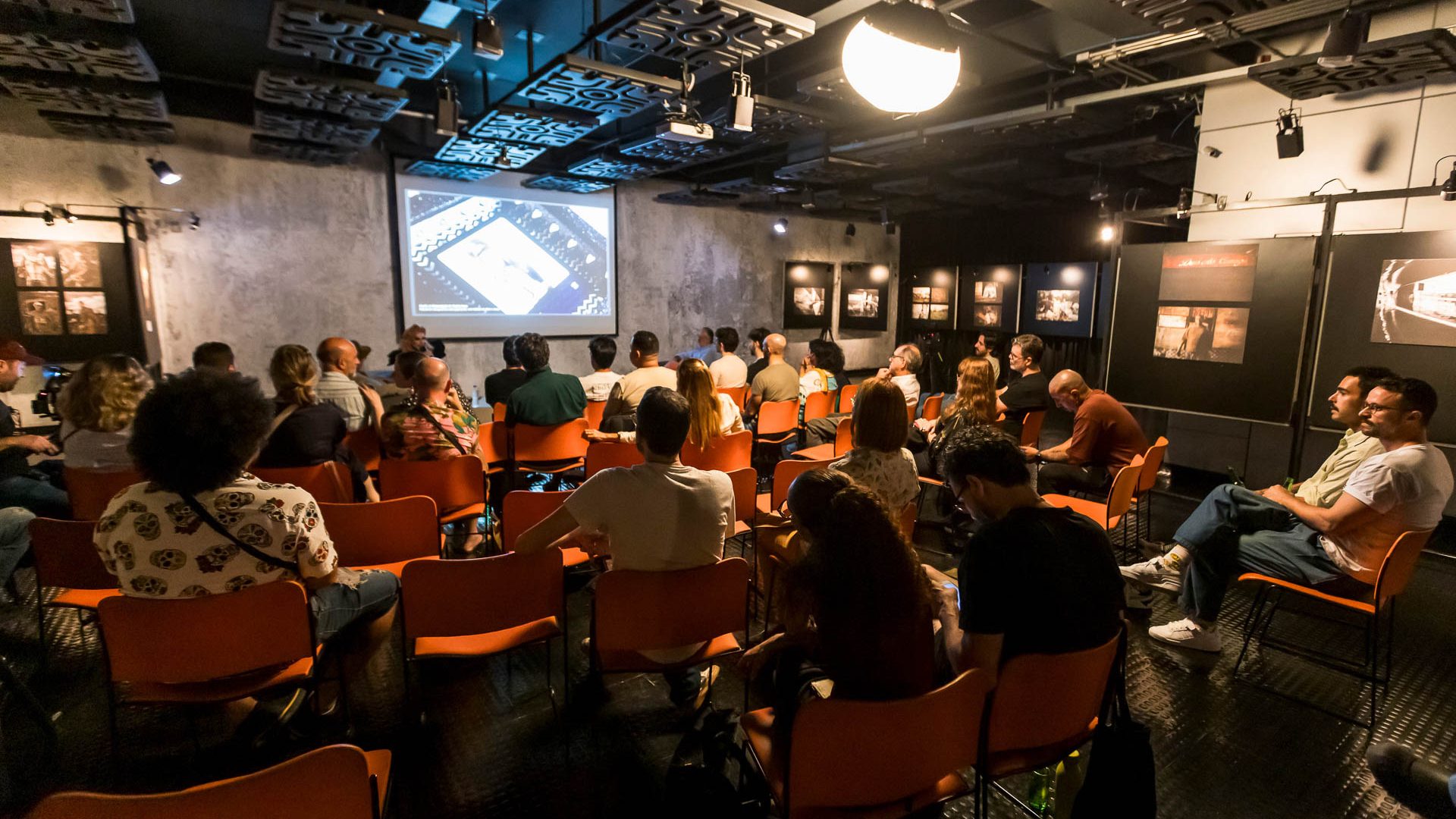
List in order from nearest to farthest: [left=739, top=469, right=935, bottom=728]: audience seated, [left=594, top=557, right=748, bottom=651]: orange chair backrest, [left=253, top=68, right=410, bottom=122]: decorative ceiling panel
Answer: [left=739, top=469, right=935, bottom=728]: audience seated, [left=594, top=557, right=748, bottom=651]: orange chair backrest, [left=253, top=68, right=410, bottom=122]: decorative ceiling panel

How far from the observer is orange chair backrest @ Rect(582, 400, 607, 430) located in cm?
540

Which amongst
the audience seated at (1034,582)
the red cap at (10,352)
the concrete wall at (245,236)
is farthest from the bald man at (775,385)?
the red cap at (10,352)

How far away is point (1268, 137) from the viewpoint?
561 cm

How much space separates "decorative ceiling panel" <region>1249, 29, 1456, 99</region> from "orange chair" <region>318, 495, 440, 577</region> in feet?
18.3

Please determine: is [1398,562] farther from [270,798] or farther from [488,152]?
[488,152]

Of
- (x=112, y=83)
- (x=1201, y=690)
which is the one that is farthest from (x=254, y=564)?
(x=112, y=83)

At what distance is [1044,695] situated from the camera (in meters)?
1.73

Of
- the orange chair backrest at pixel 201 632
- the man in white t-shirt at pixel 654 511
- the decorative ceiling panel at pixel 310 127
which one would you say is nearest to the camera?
the orange chair backrest at pixel 201 632

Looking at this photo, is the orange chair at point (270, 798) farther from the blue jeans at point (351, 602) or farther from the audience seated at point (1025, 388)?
the audience seated at point (1025, 388)

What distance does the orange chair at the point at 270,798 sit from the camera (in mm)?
1034

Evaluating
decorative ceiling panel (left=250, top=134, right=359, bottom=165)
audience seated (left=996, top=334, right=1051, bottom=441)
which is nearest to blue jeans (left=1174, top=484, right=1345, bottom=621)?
audience seated (left=996, top=334, right=1051, bottom=441)

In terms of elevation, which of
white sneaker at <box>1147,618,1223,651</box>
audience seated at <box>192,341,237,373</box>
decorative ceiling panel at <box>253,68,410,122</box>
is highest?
decorative ceiling panel at <box>253,68,410,122</box>

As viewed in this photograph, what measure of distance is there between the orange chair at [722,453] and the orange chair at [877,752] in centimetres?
244

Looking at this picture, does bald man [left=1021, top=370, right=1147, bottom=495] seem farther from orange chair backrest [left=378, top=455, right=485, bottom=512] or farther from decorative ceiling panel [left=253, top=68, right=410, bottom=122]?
decorative ceiling panel [left=253, top=68, right=410, bottom=122]
